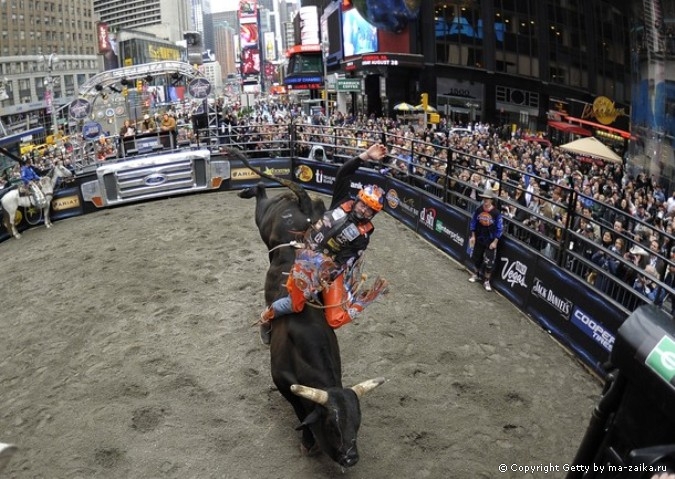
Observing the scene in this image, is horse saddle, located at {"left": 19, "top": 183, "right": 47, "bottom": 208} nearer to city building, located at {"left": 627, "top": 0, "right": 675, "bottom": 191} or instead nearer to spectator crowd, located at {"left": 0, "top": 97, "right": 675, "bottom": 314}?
spectator crowd, located at {"left": 0, "top": 97, "right": 675, "bottom": 314}

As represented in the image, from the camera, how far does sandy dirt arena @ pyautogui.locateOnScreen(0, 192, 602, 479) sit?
18.2 feet

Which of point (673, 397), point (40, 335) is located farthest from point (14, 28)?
point (673, 397)

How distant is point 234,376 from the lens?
6871mm

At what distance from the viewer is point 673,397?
1693 millimetres

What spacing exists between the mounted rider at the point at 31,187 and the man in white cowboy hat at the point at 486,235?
10.5 meters

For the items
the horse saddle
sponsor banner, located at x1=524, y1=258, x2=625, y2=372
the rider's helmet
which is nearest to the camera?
the rider's helmet

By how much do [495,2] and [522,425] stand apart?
33.3 m

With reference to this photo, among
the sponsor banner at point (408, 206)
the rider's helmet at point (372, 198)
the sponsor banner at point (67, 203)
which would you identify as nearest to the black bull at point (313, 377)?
the rider's helmet at point (372, 198)

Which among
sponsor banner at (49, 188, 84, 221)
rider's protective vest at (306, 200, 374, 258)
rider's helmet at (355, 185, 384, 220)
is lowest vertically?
sponsor banner at (49, 188, 84, 221)

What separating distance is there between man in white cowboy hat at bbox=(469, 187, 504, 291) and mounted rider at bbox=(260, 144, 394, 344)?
3.82 meters

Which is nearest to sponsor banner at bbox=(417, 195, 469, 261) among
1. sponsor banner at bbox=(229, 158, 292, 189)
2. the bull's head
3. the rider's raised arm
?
the rider's raised arm

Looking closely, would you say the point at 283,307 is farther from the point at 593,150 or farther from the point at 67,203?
the point at 593,150

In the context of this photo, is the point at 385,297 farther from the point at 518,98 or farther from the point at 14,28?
the point at 14,28

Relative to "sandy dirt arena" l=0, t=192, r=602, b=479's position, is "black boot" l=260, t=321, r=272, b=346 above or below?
above
